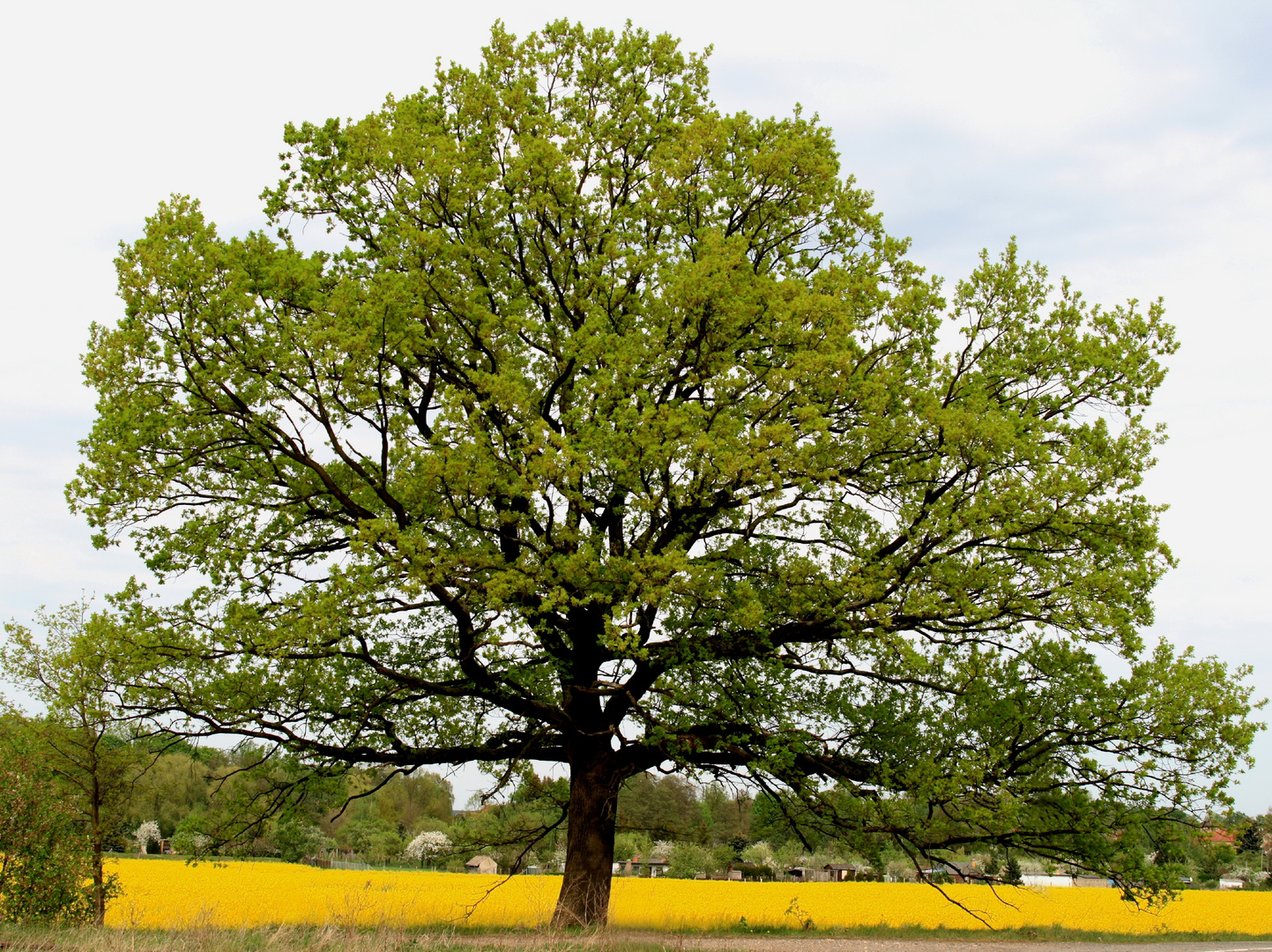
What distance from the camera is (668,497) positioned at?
1295cm

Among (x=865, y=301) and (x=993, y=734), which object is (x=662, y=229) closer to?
(x=865, y=301)

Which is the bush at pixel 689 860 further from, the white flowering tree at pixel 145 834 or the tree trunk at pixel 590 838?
the tree trunk at pixel 590 838

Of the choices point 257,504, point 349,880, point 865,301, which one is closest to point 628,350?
point 865,301

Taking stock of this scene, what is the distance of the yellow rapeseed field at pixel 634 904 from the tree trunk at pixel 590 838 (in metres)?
0.69

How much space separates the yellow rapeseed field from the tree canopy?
393 cm

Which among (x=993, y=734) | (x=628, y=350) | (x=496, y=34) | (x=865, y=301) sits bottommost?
(x=993, y=734)

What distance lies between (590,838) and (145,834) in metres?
42.6

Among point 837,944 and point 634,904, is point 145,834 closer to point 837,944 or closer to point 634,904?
point 634,904

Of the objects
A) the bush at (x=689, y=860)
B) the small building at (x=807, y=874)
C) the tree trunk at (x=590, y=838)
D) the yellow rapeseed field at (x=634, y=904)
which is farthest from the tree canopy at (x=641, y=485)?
the small building at (x=807, y=874)

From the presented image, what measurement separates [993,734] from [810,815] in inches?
127

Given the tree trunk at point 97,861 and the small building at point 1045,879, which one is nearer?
the tree trunk at point 97,861

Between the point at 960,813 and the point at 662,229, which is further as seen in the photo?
the point at 662,229

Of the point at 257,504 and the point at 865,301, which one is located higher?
the point at 865,301

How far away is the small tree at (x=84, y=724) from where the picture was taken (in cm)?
1308
